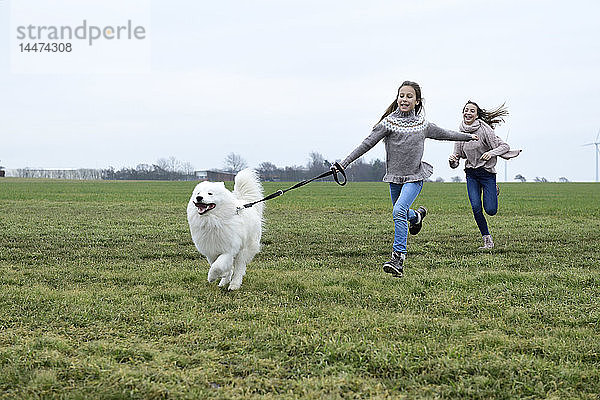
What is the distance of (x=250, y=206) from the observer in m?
6.65

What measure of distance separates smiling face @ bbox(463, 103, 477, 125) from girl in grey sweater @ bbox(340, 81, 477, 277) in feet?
6.22

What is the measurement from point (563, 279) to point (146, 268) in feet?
17.2

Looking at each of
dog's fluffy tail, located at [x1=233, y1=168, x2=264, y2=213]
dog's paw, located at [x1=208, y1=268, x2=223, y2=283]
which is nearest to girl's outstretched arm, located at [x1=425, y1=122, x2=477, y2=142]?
dog's fluffy tail, located at [x1=233, y1=168, x2=264, y2=213]

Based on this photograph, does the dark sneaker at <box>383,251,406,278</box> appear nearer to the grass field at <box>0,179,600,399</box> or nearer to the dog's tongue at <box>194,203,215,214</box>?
the grass field at <box>0,179,600,399</box>

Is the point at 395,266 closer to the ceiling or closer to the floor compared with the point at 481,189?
closer to the floor

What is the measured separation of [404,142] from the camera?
714 centimetres

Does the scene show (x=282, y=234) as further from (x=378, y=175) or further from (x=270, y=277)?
(x=378, y=175)

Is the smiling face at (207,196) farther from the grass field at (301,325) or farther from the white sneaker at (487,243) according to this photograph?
the white sneaker at (487,243)

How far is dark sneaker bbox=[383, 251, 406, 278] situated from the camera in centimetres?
699

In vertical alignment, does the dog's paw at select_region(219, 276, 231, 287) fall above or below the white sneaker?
below

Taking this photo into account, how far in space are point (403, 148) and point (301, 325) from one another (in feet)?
10.6

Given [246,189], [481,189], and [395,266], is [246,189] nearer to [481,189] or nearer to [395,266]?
[395,266]

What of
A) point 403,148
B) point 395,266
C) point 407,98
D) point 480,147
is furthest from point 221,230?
point 480,147

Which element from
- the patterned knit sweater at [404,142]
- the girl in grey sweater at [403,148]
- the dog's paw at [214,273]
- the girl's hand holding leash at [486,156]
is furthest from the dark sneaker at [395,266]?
the girl's hand holding leash at [486,156]
